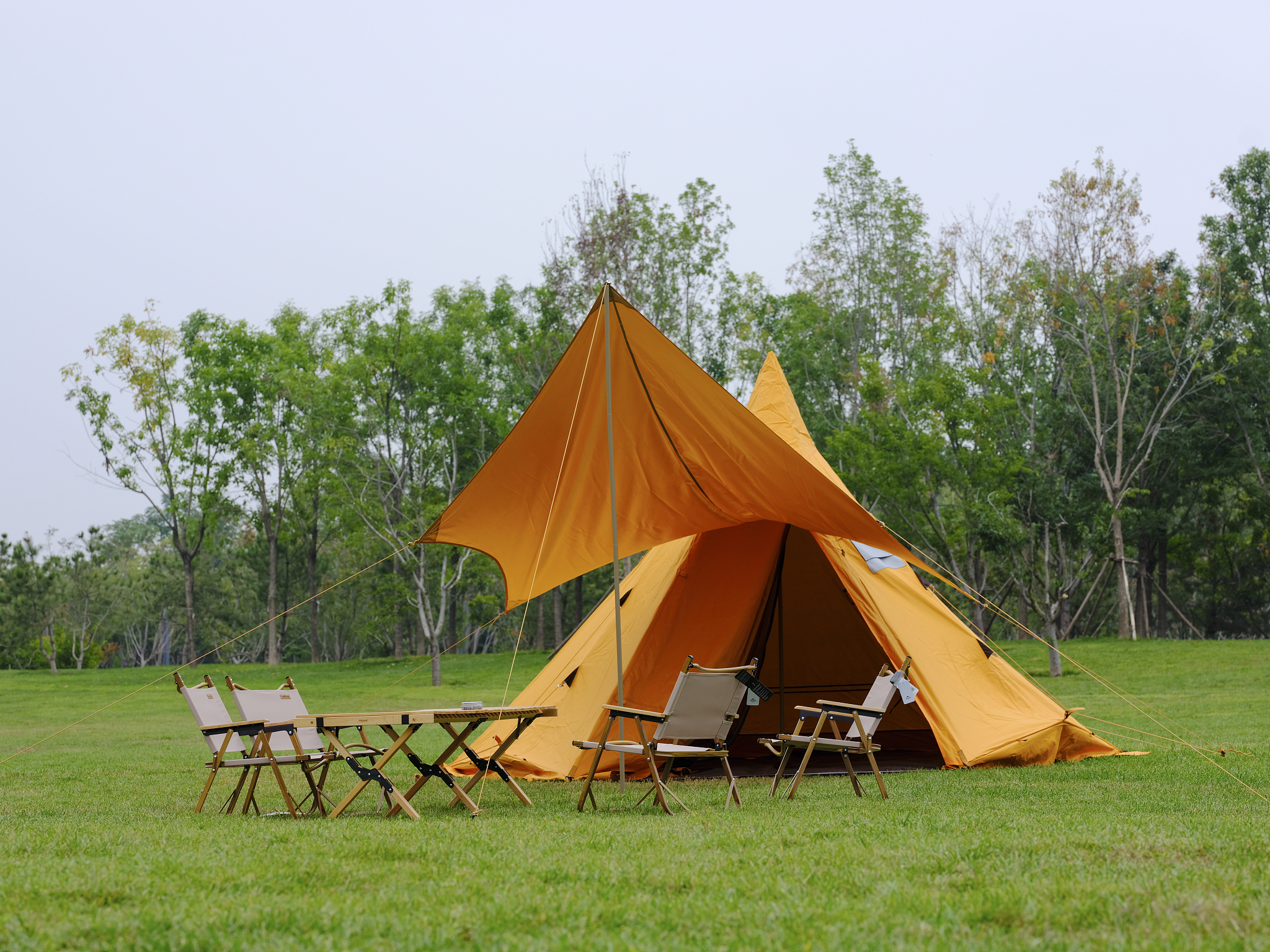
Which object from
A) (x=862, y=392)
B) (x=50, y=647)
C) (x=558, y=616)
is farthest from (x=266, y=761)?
(x=50, y=647)

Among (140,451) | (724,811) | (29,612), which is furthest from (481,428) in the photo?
(724,811)

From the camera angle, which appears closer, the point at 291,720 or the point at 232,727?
the point at 232,727

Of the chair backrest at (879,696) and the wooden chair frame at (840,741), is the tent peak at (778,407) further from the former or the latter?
the wooden chair frame at (840,741)

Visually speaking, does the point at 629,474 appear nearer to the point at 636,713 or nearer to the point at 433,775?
the point at 636,713

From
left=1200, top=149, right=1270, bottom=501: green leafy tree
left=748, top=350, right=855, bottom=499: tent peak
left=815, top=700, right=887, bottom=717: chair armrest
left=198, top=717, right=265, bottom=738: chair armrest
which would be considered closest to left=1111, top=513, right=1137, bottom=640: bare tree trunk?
left=1200, top=149, right=1270, bottom=501: green leafy tree

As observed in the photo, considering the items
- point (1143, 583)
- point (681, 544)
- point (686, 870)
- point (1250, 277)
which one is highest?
point (1250, 277)

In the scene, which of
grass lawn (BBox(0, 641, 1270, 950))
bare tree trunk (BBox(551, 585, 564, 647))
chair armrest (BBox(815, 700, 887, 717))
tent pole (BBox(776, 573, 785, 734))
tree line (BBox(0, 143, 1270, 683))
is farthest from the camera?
bare tree trunk (BBox(551, 585, 564, 647))

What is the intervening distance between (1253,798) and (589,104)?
598 inches

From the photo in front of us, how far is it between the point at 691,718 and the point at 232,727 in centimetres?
228

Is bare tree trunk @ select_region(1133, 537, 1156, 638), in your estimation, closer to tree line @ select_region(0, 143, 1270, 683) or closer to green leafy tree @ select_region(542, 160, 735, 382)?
tree line @ select_region(0, 143, 1270, 683)

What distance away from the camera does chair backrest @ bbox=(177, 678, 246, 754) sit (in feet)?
17.1

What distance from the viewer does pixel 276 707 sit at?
18.4 ft

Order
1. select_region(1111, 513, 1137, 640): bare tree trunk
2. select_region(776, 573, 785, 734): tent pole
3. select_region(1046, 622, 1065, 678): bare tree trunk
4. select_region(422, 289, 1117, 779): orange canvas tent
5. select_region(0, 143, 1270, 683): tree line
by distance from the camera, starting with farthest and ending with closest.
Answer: select_region(1111, 513, 1137, 640): bare tree trunk → select_region(0, 143, 1270, 683): tree line → select_region(1046, 622, 1065, 678): bare tree trunk → select_region(776, 573, 785, 734): tent pole → select_region(422, 289, 1117, 779): orange canvas tent

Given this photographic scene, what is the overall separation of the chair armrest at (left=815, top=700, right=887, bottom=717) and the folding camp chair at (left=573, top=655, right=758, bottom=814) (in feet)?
1.38
